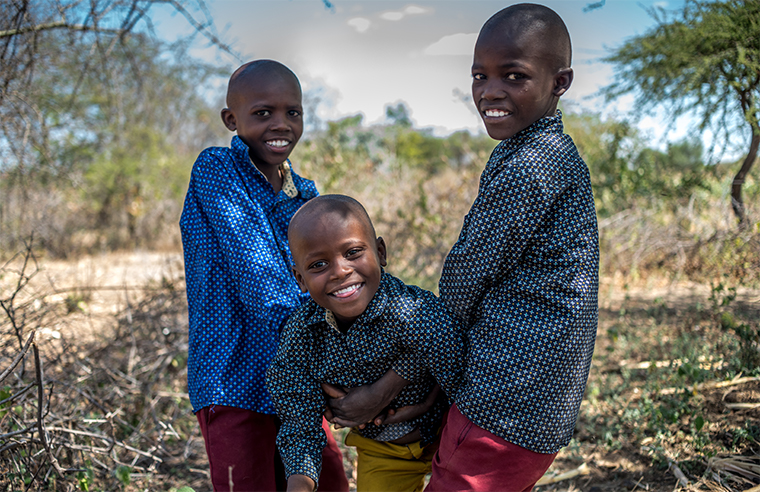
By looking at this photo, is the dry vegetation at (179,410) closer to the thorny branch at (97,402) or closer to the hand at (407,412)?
the thorny branch at (97,402)

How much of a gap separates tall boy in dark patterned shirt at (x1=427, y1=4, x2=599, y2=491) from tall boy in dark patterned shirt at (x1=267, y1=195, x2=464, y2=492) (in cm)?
13

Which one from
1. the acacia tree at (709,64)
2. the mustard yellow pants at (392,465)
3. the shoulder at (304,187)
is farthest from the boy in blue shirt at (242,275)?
the acacia tree at (709,64)

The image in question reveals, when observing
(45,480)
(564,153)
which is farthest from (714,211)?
(45,480)

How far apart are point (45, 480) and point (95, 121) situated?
393 inches

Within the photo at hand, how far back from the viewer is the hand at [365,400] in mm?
1713

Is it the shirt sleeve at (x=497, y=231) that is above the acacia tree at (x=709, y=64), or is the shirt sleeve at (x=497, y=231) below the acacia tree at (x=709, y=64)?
below

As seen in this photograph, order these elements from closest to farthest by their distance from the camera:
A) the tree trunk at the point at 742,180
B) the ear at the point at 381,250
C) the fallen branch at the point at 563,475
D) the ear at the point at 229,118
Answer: the ear at the point at 381,250, the ear at the point at 229,118, the fallen branch at the point at 563,475, the tree trunk at the point at 742,180

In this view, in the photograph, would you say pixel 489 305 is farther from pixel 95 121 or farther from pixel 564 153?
pixel 95 121

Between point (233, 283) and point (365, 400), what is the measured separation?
636mm

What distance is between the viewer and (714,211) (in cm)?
535

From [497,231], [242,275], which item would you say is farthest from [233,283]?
[497,231]

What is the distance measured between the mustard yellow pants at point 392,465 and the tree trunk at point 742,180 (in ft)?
11.3

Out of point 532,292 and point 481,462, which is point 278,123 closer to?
point 532,292

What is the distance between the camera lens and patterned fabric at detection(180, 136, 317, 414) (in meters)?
1.86
